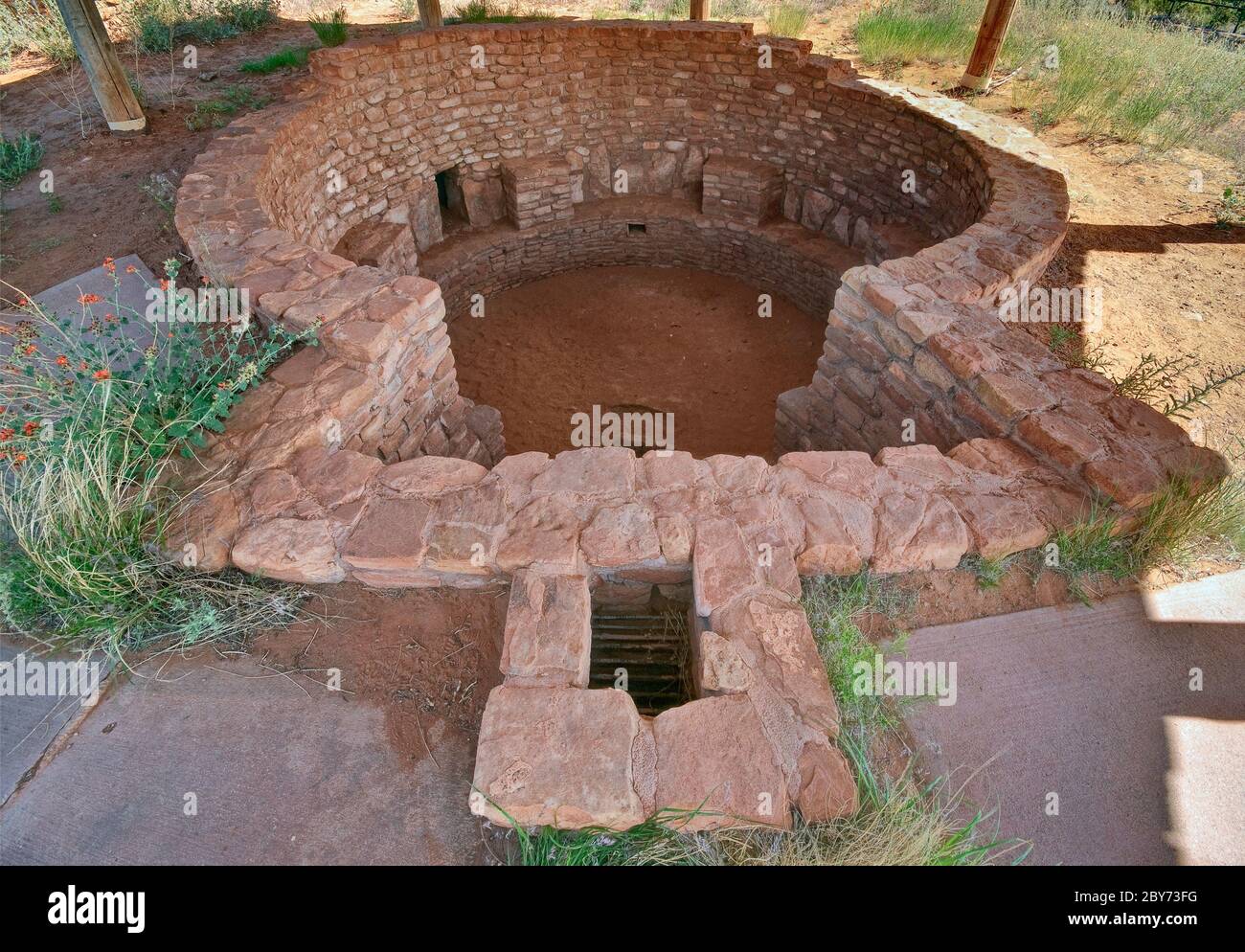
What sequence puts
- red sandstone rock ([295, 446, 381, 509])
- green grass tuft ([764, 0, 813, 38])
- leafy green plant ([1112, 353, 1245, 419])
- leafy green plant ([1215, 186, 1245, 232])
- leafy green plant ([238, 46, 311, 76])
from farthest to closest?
1. green grass tuft ([764, 0, 813, 38])
2. leafy green plant ([238, 46, 311, 76])
3. leafy green plant ([1215, 186, 1245, 232])
4. leafy green plant ([1112, 353, 1245, 419])
5. red sandstone rock ([295, 446, 381, 509])

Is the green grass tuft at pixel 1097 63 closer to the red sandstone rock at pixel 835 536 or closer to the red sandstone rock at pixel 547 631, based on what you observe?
the red sandstone rock at pixel 835 536

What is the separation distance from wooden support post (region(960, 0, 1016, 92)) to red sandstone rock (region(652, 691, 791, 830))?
7826 mm

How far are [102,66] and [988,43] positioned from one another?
8.54 metres

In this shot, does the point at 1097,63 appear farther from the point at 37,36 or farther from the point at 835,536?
the point at 37,36

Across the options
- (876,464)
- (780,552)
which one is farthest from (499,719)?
(876,464)

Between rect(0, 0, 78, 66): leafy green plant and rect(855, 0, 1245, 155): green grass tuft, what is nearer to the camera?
rect(855, 0, 1245, 155): green grass tuft

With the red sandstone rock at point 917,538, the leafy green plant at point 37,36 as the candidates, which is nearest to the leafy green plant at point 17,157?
the leafy green plant at point 37,36

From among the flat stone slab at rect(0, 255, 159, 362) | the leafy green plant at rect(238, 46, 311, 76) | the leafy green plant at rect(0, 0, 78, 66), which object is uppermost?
the leafy green plant at rect(0, 0, 78, 66)

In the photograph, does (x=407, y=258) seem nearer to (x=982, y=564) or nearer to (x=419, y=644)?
(x=419, y=644)

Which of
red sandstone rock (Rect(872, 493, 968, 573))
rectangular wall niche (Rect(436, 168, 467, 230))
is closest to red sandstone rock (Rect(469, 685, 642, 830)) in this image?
red sandstone rock (Rect(872, 493, 968, 573))

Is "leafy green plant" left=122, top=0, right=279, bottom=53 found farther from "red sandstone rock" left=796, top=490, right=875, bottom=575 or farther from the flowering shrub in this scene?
"red sandstone rock" left=796, top=490, right=875, bottom=575

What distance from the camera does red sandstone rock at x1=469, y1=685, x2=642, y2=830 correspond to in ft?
6.50

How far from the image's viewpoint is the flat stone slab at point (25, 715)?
7.30ft

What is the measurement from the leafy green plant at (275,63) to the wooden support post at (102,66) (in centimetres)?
148
